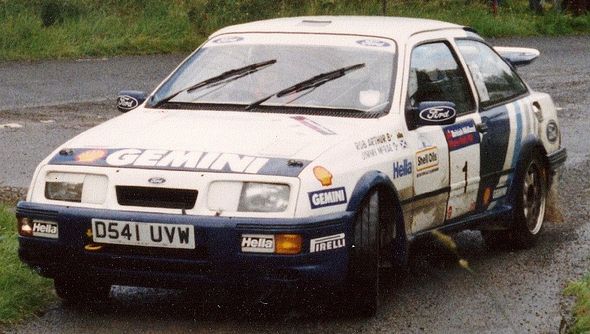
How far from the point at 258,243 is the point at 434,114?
5.20ft

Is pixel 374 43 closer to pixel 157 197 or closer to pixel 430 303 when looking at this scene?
pixel 430 303

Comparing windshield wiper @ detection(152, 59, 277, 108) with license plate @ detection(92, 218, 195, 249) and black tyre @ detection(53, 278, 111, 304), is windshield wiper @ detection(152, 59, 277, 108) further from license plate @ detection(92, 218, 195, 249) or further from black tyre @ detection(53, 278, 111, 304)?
A: license plate @ detection(92, 218, 195, 249)

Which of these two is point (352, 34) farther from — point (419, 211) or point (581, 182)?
point (581, 182)

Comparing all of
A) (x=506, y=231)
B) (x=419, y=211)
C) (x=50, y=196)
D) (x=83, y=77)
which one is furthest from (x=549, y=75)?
(x=50, y=196)

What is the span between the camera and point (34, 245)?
6652 mm

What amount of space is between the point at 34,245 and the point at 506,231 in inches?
130

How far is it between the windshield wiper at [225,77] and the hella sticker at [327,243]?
5.20 ft

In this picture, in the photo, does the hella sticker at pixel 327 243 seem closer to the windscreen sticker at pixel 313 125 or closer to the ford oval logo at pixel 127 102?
the windscreen sticker at pixel 313 125

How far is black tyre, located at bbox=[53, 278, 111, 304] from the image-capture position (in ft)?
23.0

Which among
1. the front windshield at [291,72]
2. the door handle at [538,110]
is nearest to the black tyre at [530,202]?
the door handle at [538,110]

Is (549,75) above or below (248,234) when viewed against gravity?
below

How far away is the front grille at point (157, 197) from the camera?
6.47m

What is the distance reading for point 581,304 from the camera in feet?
23.5

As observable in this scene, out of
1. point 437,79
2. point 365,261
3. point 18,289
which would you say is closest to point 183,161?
point 365,261
